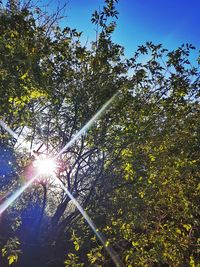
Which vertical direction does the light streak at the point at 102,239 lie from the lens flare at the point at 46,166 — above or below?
below

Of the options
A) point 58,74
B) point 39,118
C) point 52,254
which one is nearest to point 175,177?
point 58,74

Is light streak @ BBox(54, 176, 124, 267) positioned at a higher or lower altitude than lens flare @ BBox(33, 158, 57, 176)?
lower

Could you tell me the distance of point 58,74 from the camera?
26.6 ft

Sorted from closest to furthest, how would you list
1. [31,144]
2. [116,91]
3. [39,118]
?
[116,91]
[39,118]
[31,144]

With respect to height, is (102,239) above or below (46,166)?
below

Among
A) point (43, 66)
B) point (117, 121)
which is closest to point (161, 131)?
point (117, 121)

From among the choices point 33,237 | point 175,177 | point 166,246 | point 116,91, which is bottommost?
point 166,246

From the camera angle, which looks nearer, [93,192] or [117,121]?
[117,121]

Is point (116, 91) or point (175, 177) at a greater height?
point (116, 91)

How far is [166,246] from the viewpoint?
7375 mm

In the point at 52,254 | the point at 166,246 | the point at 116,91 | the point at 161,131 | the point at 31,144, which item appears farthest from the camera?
the point at 31,144

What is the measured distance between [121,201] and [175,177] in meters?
2.04

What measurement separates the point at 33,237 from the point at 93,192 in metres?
3.05

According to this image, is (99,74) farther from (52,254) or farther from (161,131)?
(52,254)
